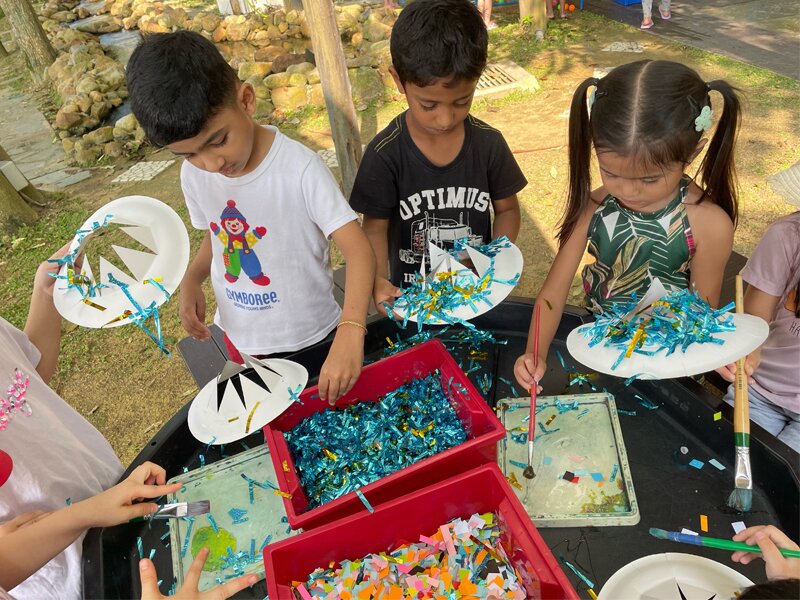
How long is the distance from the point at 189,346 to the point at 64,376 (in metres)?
1.47

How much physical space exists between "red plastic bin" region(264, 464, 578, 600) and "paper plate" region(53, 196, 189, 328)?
0.59 m

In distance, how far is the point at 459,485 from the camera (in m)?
1.11

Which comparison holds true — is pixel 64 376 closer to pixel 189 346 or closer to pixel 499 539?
pixel 189 346

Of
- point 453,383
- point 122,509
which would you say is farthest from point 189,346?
point 453,383

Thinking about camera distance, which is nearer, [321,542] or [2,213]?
[321,542]

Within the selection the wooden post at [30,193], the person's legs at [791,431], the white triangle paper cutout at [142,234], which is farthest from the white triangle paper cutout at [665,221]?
the wooden post at [30,193]

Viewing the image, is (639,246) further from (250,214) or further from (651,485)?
(250,214)

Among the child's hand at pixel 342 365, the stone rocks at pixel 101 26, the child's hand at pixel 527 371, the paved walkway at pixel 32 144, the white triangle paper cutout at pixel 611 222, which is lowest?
the paved walkway at pixel 32 144

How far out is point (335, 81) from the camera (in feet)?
10.3

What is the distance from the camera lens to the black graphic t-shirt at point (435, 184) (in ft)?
5.49

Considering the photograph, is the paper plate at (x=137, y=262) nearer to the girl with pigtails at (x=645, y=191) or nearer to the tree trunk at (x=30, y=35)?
the girl with pigtails at (x=645, y=191)

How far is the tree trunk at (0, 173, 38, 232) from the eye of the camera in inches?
166

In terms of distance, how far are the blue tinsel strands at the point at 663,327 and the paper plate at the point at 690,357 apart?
0.04 ft

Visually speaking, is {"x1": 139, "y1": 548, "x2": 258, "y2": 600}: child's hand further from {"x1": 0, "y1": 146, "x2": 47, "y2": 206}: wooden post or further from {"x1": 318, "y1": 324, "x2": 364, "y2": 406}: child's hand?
{"x1": 0, "y1": 146, "x2": 47, "y2": 206}: wooden post
